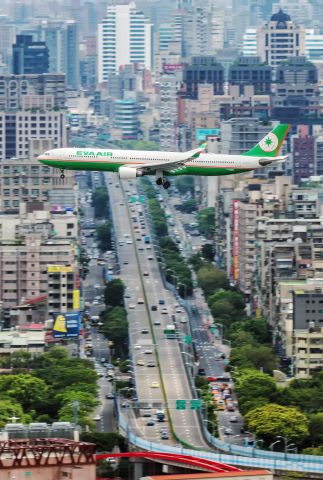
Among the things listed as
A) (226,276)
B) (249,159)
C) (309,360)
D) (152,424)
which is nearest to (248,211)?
(226,276)

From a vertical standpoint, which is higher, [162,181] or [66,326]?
[162,181]

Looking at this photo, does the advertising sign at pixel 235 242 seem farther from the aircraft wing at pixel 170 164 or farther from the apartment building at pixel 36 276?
the aircraft wing at pixel 170 164

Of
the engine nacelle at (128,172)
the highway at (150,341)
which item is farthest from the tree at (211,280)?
the engine nacelle at (128,172)

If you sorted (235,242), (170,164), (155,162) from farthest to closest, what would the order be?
(235,242), (155,162), (170,164)

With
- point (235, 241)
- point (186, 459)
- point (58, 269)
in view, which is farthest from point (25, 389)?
point (235, 241)

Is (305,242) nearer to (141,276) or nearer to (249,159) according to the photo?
(141,276)

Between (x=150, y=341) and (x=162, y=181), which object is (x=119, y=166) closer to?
(x=162, y=181)
